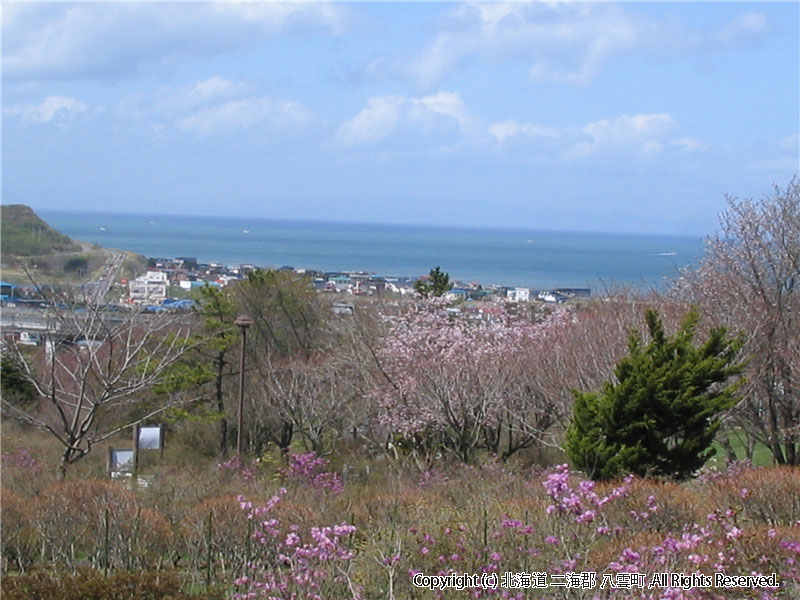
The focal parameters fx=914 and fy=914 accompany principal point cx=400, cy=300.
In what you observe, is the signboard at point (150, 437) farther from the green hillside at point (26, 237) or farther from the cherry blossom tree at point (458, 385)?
the green hillside at point (26, 237)

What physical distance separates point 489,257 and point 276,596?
357ft

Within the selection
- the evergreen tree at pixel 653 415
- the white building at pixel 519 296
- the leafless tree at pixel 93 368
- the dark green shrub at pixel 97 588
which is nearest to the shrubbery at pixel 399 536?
the dark green shrub at pixel 97 588

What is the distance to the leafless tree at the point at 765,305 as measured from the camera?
47.1 feet

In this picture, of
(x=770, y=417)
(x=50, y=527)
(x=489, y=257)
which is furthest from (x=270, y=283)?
(x=489, y=257)

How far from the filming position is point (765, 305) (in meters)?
14.8

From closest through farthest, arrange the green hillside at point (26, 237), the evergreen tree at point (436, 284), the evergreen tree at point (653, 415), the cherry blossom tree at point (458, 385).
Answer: the evergreen tree at point (653, 415) < the cherry blossom tree at point (458, 385) < the evergreen tree at point (436, 284) < the green hillside at point (26, 237)

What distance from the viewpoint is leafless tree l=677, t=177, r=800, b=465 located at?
14.4m

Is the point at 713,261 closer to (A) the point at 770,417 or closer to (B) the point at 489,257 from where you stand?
(A) the point at 770,417

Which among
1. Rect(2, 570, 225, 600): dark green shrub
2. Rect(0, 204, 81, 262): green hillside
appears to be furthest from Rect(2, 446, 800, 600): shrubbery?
Rect(0, 204, 81, 262): green hillside

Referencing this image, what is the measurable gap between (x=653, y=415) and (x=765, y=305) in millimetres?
5127

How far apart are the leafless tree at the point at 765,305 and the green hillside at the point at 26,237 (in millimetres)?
21611

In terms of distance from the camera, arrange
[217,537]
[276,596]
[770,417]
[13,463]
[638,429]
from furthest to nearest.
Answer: [770,417] → [13,463] → [638,429] → [217,537] → [276,596]

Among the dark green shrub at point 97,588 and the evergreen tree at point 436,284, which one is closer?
the dark green shrub at point 97,588

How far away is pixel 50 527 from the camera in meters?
7.57
